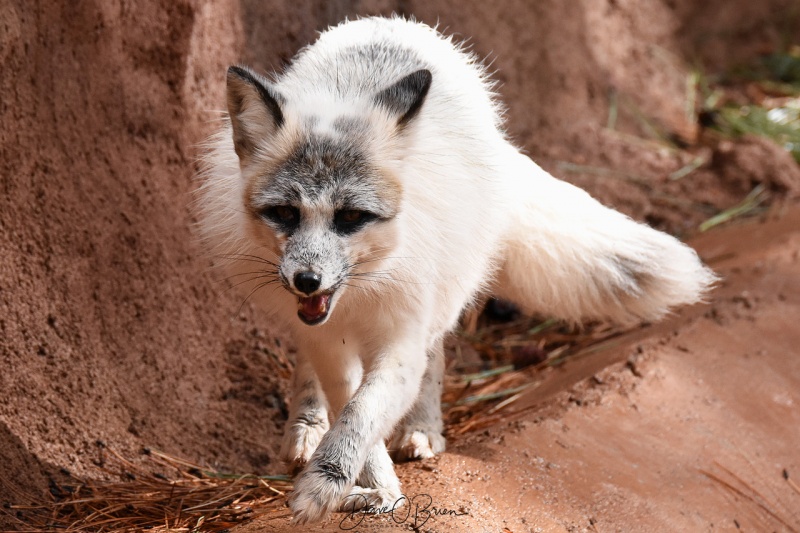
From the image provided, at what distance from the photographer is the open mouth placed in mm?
3268

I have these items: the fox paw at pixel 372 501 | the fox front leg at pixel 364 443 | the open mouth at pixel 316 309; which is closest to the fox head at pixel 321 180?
the open mouth at pixel 316 309

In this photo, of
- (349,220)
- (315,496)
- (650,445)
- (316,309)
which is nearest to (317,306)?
(316,309)

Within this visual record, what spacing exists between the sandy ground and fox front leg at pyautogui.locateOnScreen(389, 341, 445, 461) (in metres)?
0.17

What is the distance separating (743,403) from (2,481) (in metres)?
3.49

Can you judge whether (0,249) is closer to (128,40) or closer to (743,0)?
(128,40)

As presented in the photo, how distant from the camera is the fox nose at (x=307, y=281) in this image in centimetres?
311

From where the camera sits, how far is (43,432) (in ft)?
13.0

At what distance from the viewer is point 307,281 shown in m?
3.11

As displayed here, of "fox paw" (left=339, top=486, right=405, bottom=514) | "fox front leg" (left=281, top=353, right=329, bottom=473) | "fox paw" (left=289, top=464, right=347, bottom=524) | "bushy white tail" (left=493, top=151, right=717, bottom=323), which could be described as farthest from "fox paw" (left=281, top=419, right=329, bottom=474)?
"bushy white tail" (left=493, top=151, right=717, bottom=323)

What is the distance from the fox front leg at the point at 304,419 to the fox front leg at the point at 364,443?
53cm

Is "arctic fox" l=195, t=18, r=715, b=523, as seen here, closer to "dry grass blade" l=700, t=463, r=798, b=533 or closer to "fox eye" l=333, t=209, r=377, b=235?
"fox eye" l=333, t=209, r=377, b=235

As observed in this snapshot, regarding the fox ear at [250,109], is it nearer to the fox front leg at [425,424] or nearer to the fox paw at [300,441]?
the fox paw at [300,441]

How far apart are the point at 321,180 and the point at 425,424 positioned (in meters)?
1.58

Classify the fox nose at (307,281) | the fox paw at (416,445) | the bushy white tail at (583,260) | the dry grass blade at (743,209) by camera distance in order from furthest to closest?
the dry grass blade at (743,209) < the bushy white tail at (583,260) < the fox paw at (416,445) < the fox nose at (307,281)
